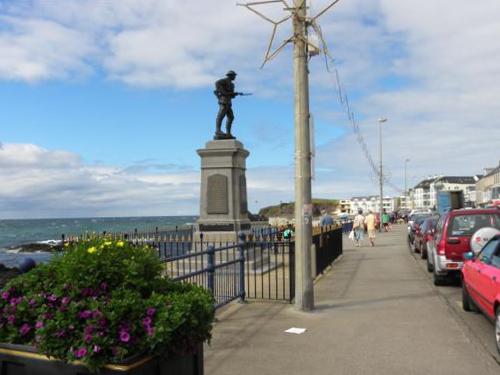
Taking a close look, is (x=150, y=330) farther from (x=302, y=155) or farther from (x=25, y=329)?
(x=302, y=155)

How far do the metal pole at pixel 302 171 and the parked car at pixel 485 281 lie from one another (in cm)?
246

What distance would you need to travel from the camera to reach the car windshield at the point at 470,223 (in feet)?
37.2

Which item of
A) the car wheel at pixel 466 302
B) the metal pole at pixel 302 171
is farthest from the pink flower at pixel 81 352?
the car wheel at pixel 466 302

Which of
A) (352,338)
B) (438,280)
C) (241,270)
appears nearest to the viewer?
(352,338)

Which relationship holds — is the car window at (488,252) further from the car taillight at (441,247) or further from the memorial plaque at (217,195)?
the memorial plaque at (217,195)

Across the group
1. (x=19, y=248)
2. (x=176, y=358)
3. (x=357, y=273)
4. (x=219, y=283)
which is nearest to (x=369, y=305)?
(x=219, y=283)

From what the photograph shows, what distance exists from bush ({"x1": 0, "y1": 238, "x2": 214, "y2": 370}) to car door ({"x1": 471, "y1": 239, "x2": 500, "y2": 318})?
13.6 feet

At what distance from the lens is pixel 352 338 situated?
7.13 meters

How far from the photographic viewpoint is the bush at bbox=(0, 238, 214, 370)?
329 cm

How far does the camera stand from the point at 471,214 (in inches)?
464

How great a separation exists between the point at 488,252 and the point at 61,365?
621 centimetres

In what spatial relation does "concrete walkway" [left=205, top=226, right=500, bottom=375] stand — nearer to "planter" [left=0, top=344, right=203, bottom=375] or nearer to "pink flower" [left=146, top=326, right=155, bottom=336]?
"planter" [left=0, top=344, right=203, bottom=375]

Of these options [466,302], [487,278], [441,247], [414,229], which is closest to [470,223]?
[441,247]

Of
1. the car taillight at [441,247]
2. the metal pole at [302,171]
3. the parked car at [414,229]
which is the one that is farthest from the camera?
the parked car at [414,229]
